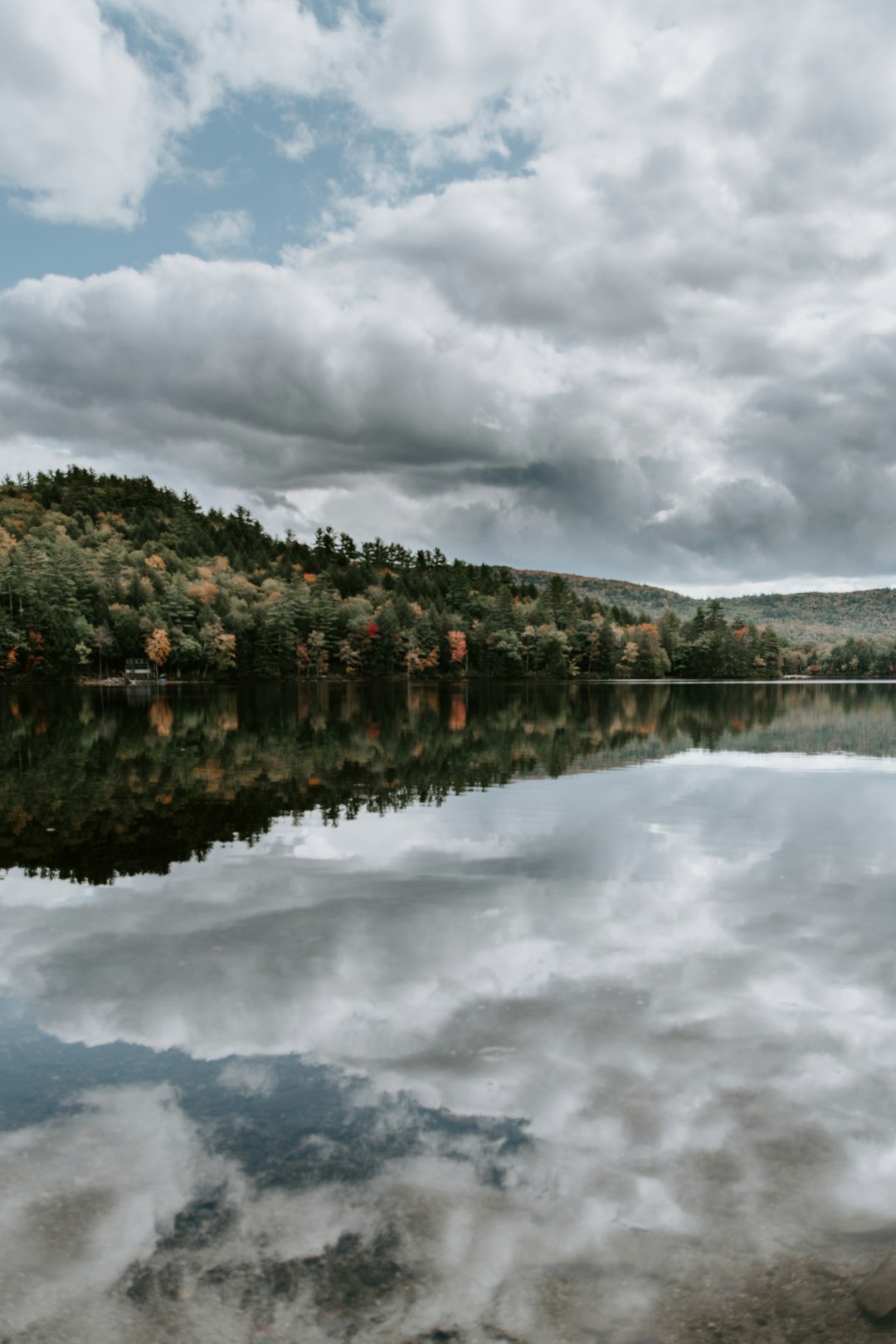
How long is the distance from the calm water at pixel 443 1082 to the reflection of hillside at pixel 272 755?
48cm

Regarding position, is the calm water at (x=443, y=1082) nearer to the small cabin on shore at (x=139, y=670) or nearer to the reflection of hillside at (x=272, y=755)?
the reflection of hillside at (x=272, y=755)

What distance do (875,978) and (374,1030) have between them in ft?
19.9

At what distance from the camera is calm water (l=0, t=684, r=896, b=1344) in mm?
5082

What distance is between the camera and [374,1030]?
28.0ft

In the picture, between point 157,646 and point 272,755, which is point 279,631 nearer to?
point 157,646

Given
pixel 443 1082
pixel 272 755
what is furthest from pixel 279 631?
pixel 443 1082

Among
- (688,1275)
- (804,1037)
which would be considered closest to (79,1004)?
(688,1275)

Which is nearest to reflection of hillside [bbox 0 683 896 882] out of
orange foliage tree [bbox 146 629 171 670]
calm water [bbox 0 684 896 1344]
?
calm water [bbox 0 684 896 1344]

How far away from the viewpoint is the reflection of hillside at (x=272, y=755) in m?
18.4

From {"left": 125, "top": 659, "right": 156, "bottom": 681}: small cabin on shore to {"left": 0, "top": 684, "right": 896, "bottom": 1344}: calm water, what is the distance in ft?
431

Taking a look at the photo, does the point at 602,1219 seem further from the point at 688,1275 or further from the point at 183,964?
the point at 183,964

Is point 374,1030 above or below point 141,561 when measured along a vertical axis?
below

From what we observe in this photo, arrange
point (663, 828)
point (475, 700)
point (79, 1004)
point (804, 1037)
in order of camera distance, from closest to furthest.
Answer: point (804, 1037) < point (79, 1004) < point (663, 828) < point (475, 700)

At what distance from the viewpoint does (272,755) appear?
3325 cm
